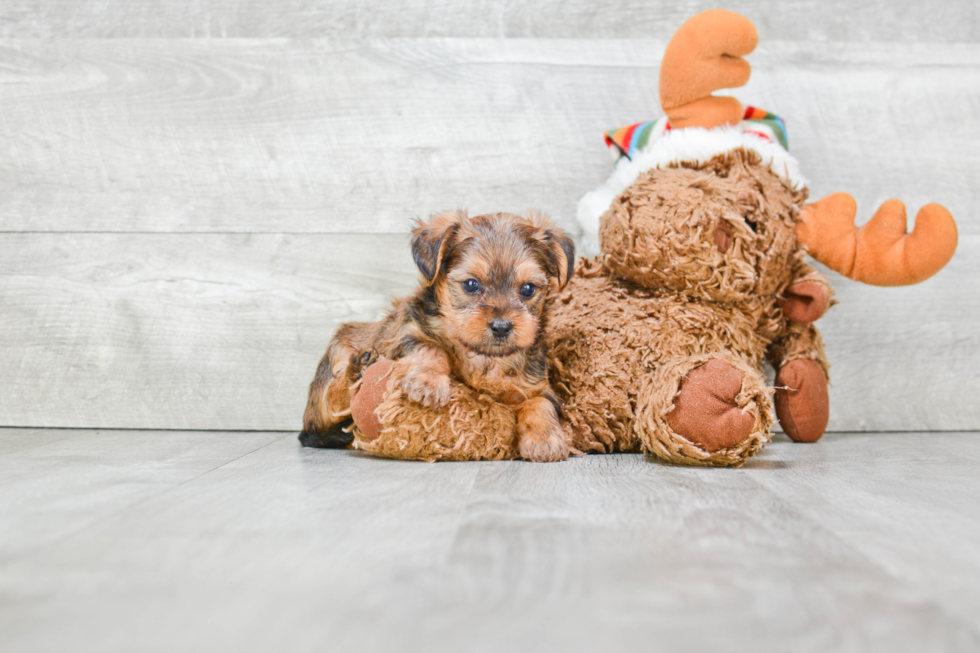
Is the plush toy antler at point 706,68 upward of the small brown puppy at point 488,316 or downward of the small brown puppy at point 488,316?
upward

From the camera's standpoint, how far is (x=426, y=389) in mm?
1902

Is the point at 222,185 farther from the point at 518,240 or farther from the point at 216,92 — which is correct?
the point at 518,240

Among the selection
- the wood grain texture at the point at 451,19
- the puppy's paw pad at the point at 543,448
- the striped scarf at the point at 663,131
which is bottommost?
the puppy's paw pad at the point at 543,448

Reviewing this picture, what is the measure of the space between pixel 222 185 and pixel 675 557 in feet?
7.73

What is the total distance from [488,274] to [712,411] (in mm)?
Result: 711

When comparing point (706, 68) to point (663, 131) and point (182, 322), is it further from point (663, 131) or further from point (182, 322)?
point (182, 322)

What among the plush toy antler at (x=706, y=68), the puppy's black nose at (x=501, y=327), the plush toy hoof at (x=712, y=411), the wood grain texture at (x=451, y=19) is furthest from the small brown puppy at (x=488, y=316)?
the wood grain texture at (x=451, y=19)

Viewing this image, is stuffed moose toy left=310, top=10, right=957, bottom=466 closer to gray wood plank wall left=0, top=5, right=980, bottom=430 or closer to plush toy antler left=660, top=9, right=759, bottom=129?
plush toy antler left=660, top=9, right=759, bottom=129

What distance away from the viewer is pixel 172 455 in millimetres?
2105

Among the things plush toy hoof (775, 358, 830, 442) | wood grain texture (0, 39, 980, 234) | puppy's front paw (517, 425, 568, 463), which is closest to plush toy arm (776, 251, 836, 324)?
plush toy hoof (775, 358, 830, 442)

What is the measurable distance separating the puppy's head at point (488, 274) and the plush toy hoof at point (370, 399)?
223 mm

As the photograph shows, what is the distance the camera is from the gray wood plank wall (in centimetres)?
275

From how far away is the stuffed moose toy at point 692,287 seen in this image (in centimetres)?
192

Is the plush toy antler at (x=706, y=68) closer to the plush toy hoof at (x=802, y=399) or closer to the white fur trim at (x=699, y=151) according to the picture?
the white fur trim at (x=699, y=151)
